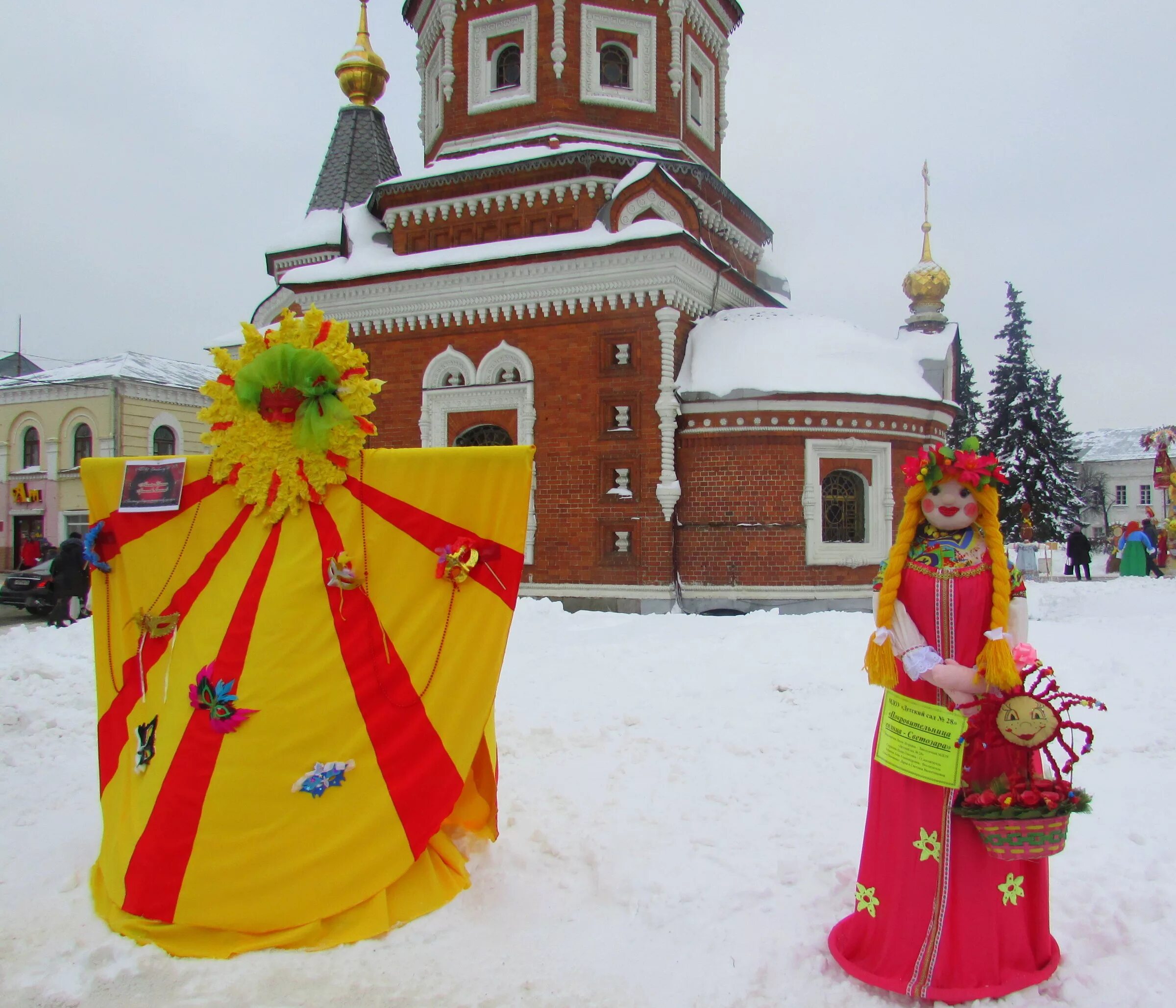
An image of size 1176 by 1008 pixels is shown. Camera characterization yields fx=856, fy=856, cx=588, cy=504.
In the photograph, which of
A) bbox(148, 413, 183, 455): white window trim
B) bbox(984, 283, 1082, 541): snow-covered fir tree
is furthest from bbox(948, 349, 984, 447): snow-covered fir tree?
bbox(148, 413, 183, 455): white window trim

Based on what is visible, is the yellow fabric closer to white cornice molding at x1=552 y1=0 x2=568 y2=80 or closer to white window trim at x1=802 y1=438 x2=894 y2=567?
white window trim at x1=802 y1=438 x2=894 y2=567

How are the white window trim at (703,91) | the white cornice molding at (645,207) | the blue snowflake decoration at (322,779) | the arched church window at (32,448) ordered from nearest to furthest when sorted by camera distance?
the blue snowflake decoration at (322,779), the white cornice molding at (645,207), the white window trim at (703,91), the arched church window at (32,448)

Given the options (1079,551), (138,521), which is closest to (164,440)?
(1079,551)

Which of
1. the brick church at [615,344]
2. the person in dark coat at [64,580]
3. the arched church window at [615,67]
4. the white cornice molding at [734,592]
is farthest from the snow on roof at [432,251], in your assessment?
the person in dark coat at [64,580]

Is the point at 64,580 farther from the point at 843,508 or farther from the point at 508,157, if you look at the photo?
the point at 843,508

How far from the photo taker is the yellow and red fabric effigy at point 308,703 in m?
3.30

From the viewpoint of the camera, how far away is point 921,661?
2.94 m

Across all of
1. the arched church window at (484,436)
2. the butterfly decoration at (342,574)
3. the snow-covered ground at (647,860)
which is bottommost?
the snow-covered ground at (647,860)

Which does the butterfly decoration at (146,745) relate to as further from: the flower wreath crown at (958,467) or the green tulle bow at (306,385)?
the flower wreath crown at (958,467)

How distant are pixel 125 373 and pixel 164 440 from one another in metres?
2.38

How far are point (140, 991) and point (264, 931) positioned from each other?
0.43m

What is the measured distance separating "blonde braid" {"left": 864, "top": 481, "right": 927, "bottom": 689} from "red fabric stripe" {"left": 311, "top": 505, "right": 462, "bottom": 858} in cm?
169

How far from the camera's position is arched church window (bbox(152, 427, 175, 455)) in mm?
27000

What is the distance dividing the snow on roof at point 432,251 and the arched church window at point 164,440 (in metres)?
15.4
